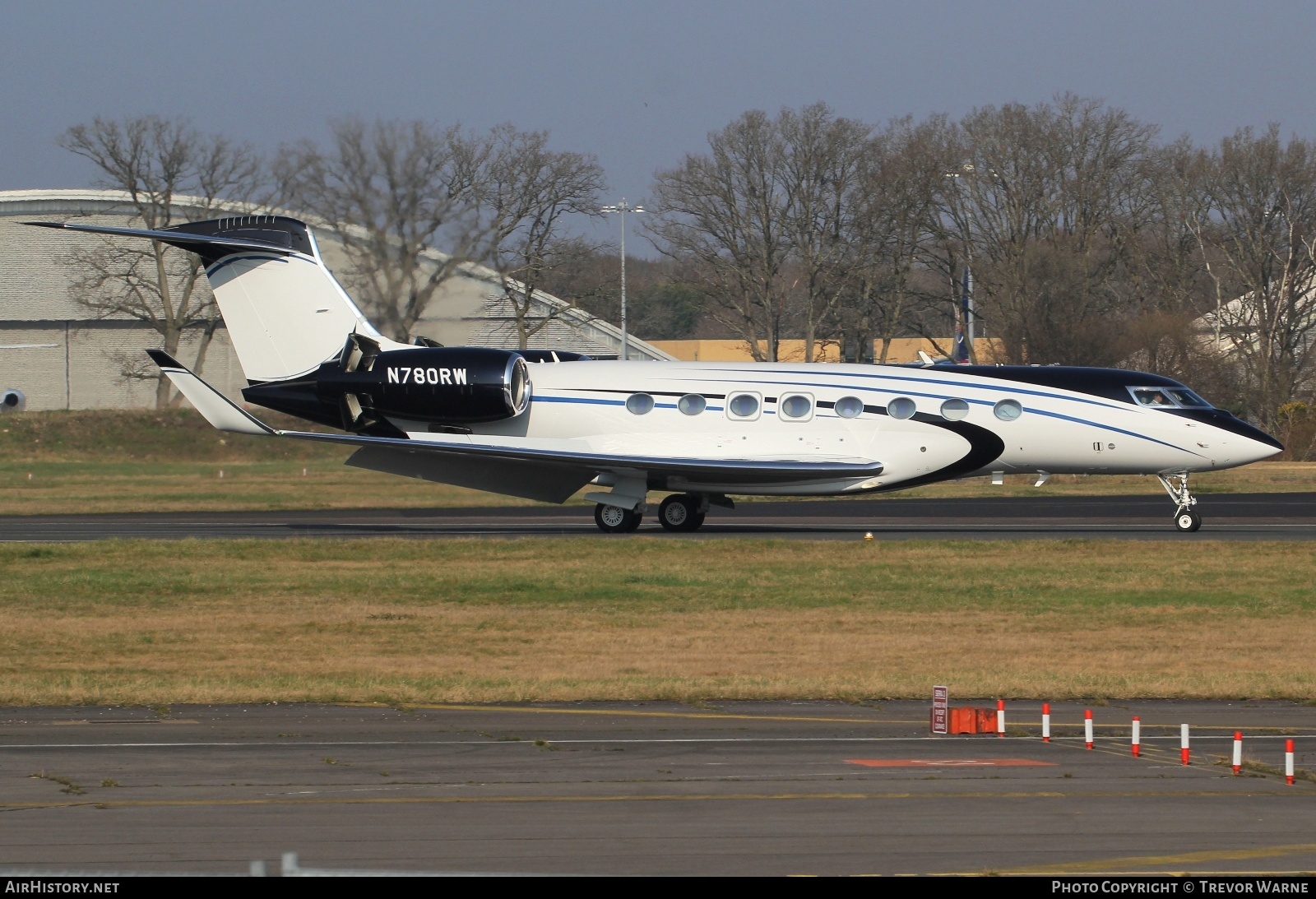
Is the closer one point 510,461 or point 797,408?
point 797,408

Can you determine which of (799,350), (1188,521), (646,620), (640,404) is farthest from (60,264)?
(646,620)

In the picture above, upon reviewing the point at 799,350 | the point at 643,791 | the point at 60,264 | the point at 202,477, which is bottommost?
the point at 643,791

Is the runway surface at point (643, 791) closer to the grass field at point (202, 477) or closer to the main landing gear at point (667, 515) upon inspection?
the main landing gear at point (667, 515)

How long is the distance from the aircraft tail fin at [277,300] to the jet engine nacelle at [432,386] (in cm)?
82

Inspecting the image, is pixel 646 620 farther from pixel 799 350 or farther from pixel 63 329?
pixel 63 329

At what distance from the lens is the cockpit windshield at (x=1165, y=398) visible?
91.9 feet

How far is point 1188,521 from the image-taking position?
28484 mm

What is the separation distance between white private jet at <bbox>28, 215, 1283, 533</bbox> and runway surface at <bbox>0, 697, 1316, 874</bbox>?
1487 cm

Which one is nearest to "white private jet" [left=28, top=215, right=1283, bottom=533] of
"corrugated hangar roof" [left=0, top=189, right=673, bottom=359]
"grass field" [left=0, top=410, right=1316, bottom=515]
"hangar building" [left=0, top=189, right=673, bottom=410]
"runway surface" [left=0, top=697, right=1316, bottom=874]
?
"grass field" [left=0, top=410, right=1316, bottom=515]

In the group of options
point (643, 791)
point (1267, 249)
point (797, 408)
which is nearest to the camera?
point (643, 791)

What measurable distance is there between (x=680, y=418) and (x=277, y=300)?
28.4 feet

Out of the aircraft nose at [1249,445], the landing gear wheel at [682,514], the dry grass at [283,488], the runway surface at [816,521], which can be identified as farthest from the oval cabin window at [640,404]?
the aircraft nose at [1249,445]
